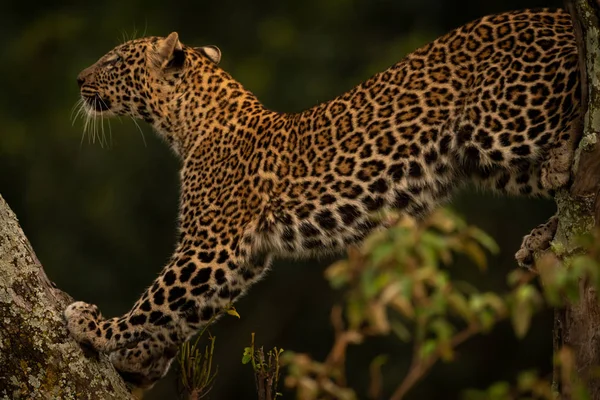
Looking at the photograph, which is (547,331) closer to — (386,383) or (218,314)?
(386,383)

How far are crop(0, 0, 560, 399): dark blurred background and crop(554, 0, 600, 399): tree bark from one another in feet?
41.1

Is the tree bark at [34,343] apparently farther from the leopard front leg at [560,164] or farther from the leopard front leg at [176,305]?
the leopard front leg at [560,164]

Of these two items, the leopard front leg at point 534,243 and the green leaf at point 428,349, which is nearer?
the green leaf at point 428,349

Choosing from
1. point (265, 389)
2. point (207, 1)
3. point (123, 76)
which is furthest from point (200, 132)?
point (207, 1)

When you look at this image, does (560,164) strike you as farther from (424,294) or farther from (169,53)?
(169,53)

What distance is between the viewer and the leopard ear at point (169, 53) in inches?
339

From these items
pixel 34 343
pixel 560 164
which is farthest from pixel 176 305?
pixel 560 164

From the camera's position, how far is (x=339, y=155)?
7.90 metres

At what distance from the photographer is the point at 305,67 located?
20.1 metres

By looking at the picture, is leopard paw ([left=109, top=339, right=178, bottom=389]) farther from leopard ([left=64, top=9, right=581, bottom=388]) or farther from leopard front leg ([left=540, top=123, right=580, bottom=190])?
leopard front leg ([left=540, top=123, right=580, bottom=190])

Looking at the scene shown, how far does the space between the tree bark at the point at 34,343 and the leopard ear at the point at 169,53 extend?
2660mm

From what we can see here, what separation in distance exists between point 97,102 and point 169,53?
2.32 ft

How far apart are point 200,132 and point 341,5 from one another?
1288cm

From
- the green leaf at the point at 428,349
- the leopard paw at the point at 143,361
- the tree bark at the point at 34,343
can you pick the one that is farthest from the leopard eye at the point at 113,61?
the green leaf at the point at 428,349
